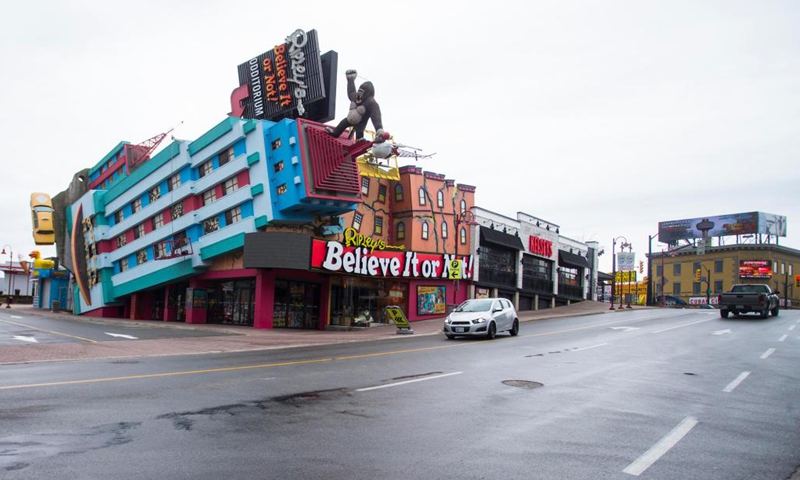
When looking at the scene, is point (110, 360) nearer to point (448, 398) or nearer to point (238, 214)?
point (448, 398)

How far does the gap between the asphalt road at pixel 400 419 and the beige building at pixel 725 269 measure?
77.9m

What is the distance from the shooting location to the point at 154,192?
39.0 metres

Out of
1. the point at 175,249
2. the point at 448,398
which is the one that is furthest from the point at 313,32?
the point at 448,398

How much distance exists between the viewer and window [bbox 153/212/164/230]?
3822 cm

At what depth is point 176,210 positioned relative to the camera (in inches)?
1449

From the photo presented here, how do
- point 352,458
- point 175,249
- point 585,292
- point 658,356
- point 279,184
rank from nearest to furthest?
point 352,458 < point 658,356 < point 279,184 < point 175,249 < point 585,292

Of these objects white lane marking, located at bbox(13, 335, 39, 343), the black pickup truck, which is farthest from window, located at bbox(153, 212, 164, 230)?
the black pickup truck

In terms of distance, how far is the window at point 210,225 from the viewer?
3369cm

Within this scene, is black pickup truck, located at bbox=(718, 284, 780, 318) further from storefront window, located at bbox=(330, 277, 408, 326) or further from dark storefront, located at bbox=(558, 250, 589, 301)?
dark storefront, located at bbox=(558, 250, 589, 301)

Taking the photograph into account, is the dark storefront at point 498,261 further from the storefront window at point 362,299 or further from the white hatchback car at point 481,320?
the white hatchback car at point 481,320

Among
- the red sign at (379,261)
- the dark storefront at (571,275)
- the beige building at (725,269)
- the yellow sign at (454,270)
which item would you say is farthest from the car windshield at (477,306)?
the beige building at (725,269)

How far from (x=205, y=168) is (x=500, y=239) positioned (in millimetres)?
21510

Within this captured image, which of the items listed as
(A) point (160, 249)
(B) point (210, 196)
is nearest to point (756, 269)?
(B) point (210, 196)

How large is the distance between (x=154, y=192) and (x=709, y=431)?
38624mm
